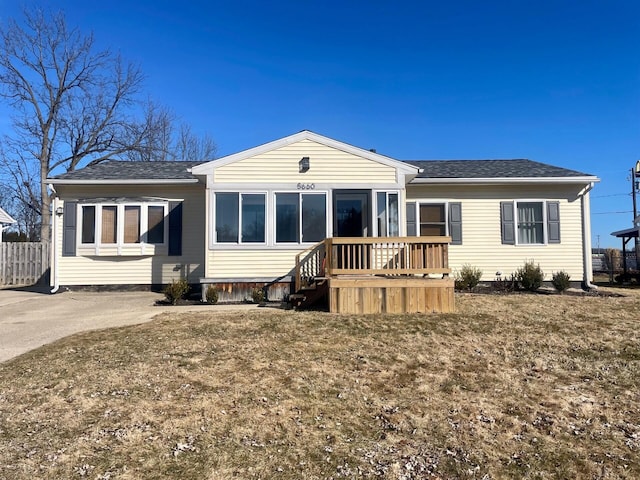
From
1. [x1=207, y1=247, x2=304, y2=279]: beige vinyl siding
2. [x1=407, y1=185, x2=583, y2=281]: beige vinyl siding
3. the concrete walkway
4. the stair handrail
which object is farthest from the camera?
[x1=407, y1=185, x2=583, y2=281]: beige vinyl siding

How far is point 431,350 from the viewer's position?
531 centimetres

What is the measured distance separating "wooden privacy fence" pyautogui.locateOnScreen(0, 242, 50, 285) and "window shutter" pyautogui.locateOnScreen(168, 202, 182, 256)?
6.02 metres

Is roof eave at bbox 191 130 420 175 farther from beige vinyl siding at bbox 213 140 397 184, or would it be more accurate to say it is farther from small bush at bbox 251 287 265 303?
small bush at bbox 251 287 265 303

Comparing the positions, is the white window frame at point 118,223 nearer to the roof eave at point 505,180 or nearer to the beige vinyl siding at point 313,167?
the beige vinyl siding at point 313,167

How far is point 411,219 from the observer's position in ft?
37.9

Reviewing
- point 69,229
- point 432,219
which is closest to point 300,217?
point 432,219

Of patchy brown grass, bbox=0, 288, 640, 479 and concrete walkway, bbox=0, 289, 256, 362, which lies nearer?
patchy brown grass, bbox=0, 288, 640, 479

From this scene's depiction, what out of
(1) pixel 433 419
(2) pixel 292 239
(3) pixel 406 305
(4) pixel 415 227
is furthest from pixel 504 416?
(4) pixel 415 227

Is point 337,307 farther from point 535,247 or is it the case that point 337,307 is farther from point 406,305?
point 535,247

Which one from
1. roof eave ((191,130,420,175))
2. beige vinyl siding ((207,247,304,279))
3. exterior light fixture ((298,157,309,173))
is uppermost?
roof eave ((191,130,420,175))

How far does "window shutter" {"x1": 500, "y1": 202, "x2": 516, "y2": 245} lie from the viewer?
11.6 m

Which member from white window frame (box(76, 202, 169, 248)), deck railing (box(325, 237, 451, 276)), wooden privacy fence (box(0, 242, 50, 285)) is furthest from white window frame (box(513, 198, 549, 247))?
wooden privacy fence (box(0, 242, 50, 285))

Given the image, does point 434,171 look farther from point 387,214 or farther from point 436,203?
point 387,214

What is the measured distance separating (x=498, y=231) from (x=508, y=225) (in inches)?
12.1
